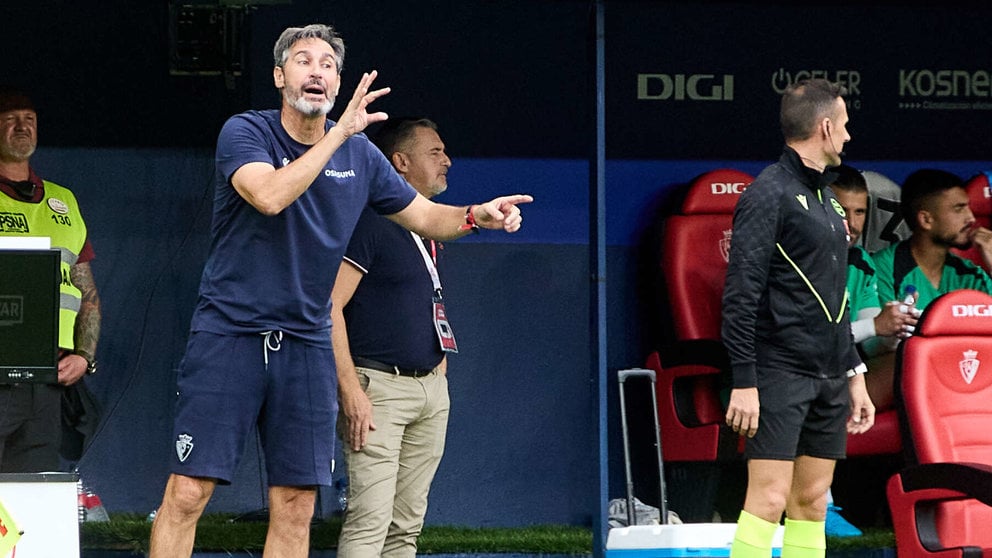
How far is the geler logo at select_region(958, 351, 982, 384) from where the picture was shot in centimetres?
511

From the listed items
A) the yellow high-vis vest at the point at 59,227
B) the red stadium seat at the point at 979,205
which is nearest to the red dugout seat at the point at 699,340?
the red stadium seat at the point at 979,205

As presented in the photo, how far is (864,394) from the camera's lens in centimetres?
494

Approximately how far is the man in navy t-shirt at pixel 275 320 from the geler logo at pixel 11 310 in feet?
1.45

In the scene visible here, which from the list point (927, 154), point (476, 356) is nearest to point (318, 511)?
point (476, 356)

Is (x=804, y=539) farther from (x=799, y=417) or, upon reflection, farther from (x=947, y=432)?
(x=947, y=432)

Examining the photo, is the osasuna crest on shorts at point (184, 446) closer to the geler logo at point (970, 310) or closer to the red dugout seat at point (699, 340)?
the red dugout seat at point (699, 340)

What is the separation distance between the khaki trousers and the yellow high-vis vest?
4.09ft

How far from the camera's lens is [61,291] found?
17.4 ft

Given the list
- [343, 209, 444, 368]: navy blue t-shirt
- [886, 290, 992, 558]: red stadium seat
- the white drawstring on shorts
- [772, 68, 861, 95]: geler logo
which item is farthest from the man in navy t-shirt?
[772, 68, 861, 95]: geler logo

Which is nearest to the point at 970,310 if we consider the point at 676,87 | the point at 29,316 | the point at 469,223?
the point at 676,87

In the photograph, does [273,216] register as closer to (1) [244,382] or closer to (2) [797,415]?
(1) [244,382]

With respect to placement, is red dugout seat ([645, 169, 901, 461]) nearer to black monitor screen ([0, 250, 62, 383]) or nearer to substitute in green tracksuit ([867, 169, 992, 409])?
substitute in green tracksuit ([867, 169, 992, 409])

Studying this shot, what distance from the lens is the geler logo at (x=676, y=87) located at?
256 inches

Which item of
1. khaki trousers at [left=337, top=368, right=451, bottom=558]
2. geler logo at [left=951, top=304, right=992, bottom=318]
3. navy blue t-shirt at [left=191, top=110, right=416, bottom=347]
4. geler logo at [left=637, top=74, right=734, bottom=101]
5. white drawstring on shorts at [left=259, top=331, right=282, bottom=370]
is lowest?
khaki trousers at [left=337, top=368, right=451, bottom=558]
